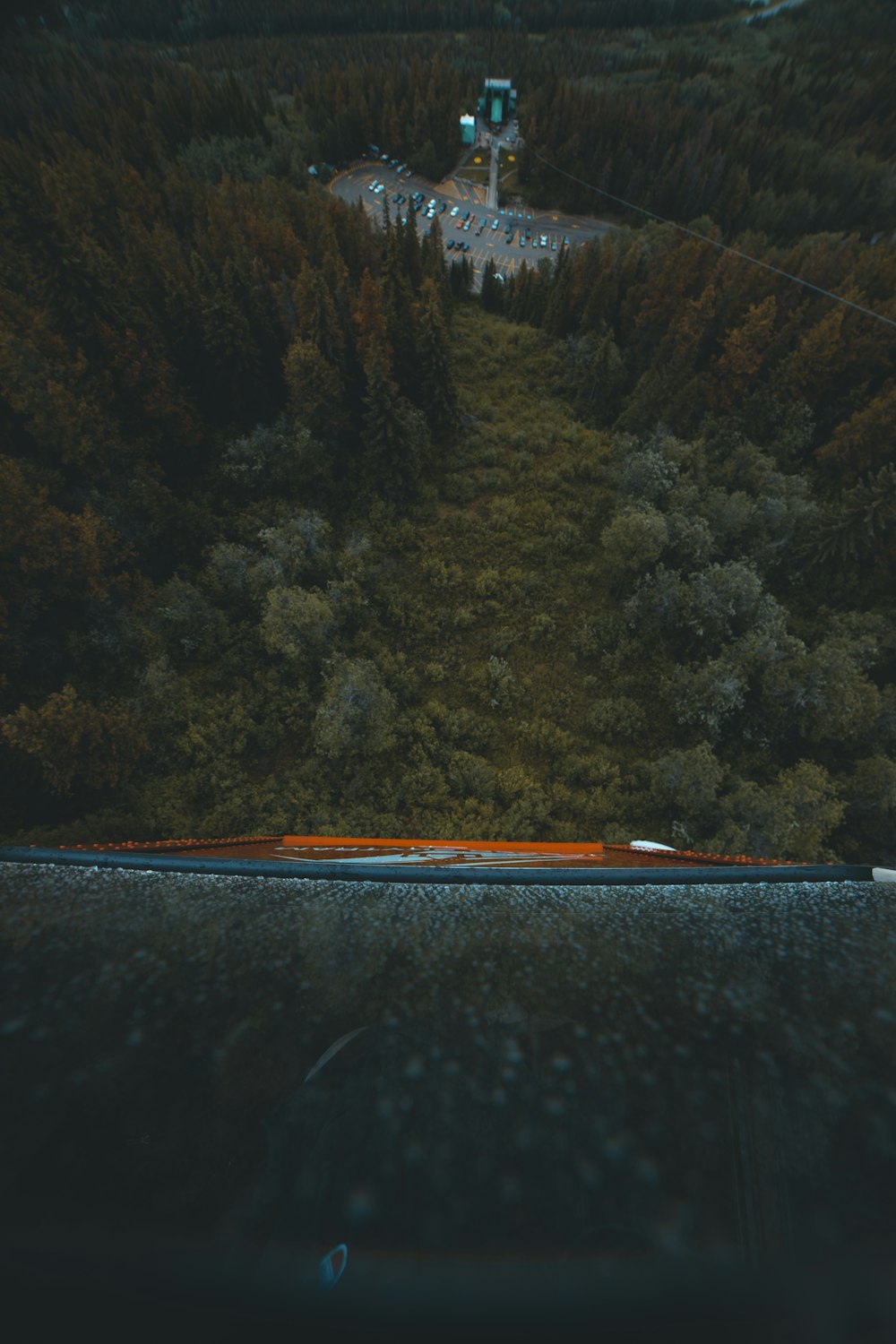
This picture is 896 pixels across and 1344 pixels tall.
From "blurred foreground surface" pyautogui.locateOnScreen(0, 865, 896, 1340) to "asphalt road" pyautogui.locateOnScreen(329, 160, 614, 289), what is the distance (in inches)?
2117

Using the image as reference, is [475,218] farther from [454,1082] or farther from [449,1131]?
[449,1131]

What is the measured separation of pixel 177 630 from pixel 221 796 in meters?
6.68

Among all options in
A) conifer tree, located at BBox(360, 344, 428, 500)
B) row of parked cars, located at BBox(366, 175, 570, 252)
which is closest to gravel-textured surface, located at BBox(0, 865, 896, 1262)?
conifer tree, located at BBox(360, 344, 428, 500)

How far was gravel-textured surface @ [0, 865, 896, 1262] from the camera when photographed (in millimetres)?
2092

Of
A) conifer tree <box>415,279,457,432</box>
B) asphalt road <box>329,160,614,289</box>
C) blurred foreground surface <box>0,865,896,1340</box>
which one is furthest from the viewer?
asphalt road <box>329,160,614,289</box>

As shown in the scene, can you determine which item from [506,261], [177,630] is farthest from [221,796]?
[506,261]

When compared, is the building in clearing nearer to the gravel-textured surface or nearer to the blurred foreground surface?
the gravel-textured surface

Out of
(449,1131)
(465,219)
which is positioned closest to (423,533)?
(449,1131)

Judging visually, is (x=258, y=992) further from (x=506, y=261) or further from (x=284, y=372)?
(x=506, y=261)

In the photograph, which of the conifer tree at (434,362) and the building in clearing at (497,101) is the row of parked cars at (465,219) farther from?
the conifer tree at (434,362)

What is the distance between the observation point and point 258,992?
10.0 feet

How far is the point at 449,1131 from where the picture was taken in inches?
93.4

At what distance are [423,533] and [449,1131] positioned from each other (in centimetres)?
2265

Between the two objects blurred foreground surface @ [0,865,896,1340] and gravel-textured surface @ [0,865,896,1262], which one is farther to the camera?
gravel-textured surface @ [0,865,896,1262]
